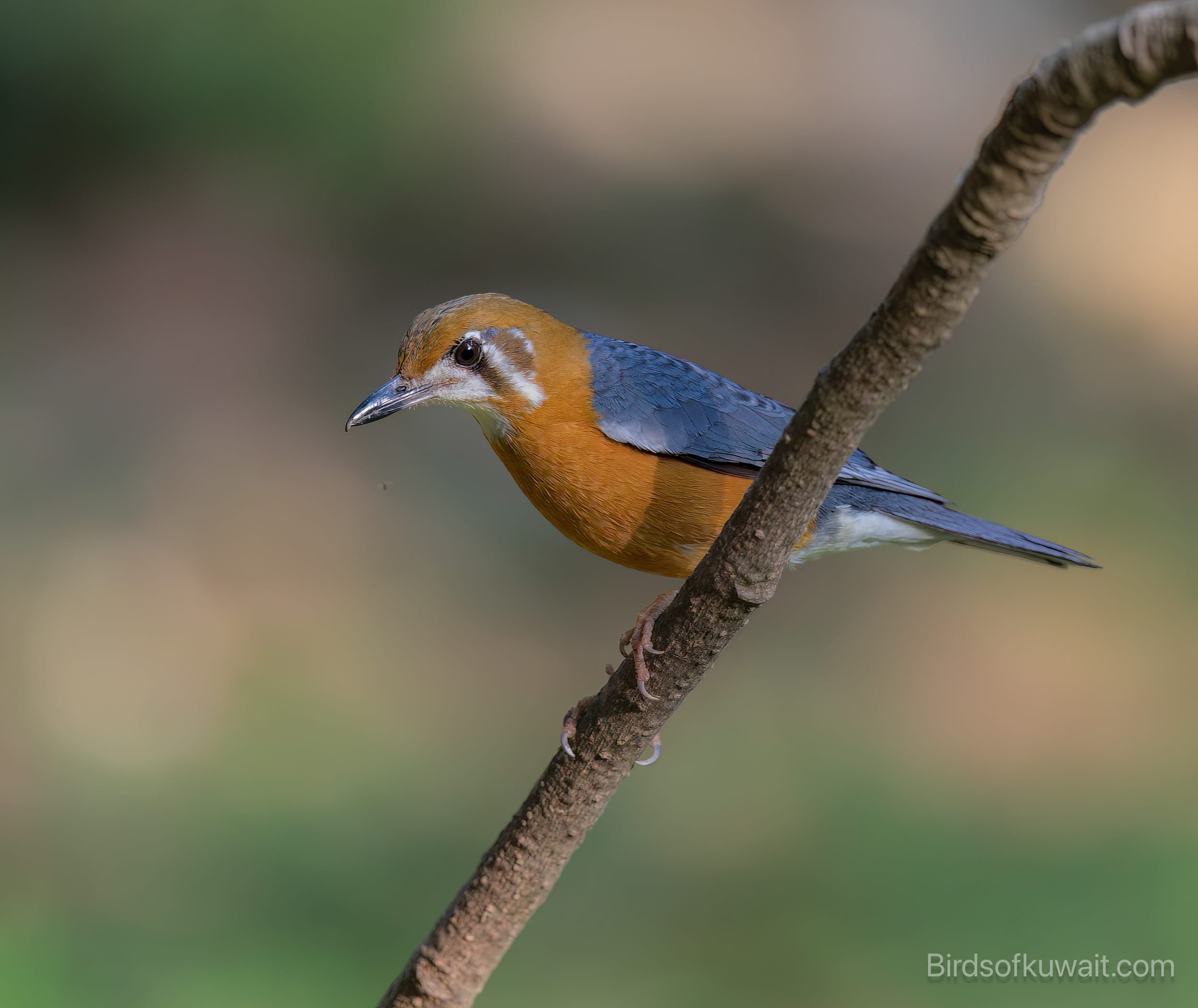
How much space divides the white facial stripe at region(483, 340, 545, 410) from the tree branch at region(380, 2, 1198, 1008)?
128 cm

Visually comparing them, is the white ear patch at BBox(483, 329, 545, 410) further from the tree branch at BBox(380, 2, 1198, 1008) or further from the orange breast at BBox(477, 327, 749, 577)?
the tree branch at BBox(380, 2, 1198, 1008)

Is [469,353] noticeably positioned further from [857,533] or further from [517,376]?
[857,533]

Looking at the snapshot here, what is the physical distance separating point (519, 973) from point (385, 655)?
123 inches

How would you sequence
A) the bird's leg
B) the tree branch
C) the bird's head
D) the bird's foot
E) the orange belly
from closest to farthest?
the tree branch < the bird's leg < the bird's foot < the orange belly < the bird's head

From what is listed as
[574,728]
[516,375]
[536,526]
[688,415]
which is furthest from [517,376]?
[536,526]

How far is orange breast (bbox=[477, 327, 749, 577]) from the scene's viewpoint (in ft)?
13.2

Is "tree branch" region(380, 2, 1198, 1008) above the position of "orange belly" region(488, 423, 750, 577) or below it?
below

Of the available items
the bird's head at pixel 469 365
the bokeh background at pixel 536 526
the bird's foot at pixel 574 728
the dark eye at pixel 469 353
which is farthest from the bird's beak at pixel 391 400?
the bokeh background at pixel 536 526

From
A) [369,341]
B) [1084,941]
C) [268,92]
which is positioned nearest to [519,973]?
[1084,941]

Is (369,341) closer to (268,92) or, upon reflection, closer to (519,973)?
(268,92)

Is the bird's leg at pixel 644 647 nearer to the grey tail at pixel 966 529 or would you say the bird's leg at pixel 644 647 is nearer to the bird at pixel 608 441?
the bird at pixel 608 441

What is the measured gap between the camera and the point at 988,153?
5.88ft

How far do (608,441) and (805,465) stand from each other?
181 centimetres

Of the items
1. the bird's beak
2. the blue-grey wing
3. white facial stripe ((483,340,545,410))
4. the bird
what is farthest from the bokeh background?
white facial stripe ((483,340,545,410))
